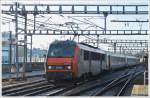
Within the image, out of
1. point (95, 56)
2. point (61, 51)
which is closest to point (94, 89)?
point (61, 51)

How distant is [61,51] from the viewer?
71.9 feet

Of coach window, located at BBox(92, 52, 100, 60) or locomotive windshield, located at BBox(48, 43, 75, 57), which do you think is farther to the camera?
coach window, located at BBox(92, 52, 100, 60)

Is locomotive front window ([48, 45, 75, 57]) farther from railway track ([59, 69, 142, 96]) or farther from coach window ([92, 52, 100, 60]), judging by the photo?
coach window ([92, 52, 100, 60])

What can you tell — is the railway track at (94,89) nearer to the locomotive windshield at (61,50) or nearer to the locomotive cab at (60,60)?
the locomotive cab at (60,60)

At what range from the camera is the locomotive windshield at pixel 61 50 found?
71.6 ft

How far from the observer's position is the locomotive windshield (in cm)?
2181

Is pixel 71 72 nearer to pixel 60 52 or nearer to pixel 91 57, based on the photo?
pixel 60 52

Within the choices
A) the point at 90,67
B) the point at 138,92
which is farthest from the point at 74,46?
the point at 138,92

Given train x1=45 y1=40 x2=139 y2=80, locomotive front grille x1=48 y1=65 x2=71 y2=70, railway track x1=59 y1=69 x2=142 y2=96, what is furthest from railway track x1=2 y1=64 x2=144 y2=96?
locomotive front grille x1=48 y1=65 x2=71 y2=70

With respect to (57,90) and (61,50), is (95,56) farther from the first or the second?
(57,90)

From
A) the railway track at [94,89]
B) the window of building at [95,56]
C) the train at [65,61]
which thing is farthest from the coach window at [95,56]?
the train at [65,61]

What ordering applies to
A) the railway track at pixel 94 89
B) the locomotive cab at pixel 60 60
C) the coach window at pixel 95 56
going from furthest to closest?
the coach window at pixel 95 56
the locomotive cab at pixel 60 60
the railway track at pixel 94 89

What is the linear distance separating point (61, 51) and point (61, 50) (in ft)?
0.23

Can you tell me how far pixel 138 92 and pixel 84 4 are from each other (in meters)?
16.6
